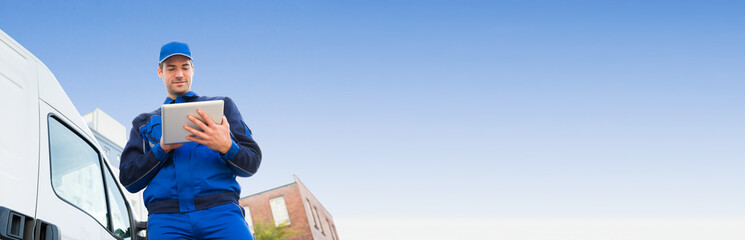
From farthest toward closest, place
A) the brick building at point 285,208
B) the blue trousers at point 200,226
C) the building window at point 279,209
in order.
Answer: the building window at point 279,209, the brick building at point 285,208, the blue trousers at point 200,226

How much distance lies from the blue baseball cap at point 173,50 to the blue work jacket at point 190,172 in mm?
381

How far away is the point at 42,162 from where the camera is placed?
2.83m

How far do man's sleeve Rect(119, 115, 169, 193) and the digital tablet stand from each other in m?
0.18

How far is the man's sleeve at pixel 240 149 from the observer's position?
2.66m

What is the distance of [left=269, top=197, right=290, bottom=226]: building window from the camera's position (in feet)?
114

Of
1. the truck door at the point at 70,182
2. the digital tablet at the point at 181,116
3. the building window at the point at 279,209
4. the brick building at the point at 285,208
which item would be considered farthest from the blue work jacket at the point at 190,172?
the building window at the point at 279,209

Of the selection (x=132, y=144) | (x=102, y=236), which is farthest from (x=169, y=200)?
(x=102, y=236)

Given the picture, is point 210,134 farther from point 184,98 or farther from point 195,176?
point 184,98

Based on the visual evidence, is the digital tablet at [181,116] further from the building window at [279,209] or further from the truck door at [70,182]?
the building window at [279,209]

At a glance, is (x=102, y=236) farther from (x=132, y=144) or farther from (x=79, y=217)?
(x=132, y=144)

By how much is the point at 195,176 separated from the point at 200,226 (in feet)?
0.78

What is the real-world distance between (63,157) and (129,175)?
2.48 ft

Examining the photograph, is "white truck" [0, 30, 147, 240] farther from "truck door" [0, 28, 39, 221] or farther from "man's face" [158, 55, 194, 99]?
"man's face" [158, 55, 194, 99]

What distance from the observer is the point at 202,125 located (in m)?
2.48
